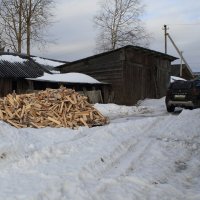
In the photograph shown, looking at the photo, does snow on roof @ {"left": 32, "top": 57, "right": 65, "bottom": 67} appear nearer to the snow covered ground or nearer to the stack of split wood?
the stack of split wood

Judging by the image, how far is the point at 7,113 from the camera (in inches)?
589

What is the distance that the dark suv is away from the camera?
21.3 m

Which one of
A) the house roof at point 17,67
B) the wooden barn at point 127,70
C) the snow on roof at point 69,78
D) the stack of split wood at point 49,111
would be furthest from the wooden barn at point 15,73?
the stack of split wood at point 49,111

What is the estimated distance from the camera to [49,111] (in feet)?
51.1

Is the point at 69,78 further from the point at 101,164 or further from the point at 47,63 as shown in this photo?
the point at 101,164

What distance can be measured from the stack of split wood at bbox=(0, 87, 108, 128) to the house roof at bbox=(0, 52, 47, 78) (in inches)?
436

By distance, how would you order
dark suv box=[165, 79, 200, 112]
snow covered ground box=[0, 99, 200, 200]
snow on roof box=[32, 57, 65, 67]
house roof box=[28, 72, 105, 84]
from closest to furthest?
snow covered ground box=[0, 99, 200, 200] → dark suv box=[165, 79, 200, 112] → house roof box=[28, 72, 105, 84] → snow on roof box=[32, 57, 65, 67]

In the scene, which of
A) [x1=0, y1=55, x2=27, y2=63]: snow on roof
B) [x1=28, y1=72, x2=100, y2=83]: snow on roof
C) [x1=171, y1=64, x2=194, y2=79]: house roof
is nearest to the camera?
[x1=28, y1=72, x2=100, y2=83]: snow on roof

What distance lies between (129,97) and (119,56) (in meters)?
3.10

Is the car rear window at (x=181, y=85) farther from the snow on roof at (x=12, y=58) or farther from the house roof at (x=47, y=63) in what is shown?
the house roof at (x=47, y=63)

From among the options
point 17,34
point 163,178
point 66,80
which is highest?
point 17,34

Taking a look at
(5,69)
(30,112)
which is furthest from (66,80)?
(30,112)

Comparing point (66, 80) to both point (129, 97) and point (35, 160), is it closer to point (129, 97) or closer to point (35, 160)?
point (129, 97)

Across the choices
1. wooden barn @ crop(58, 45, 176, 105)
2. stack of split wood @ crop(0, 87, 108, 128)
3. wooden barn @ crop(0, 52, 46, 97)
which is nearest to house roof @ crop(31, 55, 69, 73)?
wooden barn @ crop(58, 45, 176, 105)
